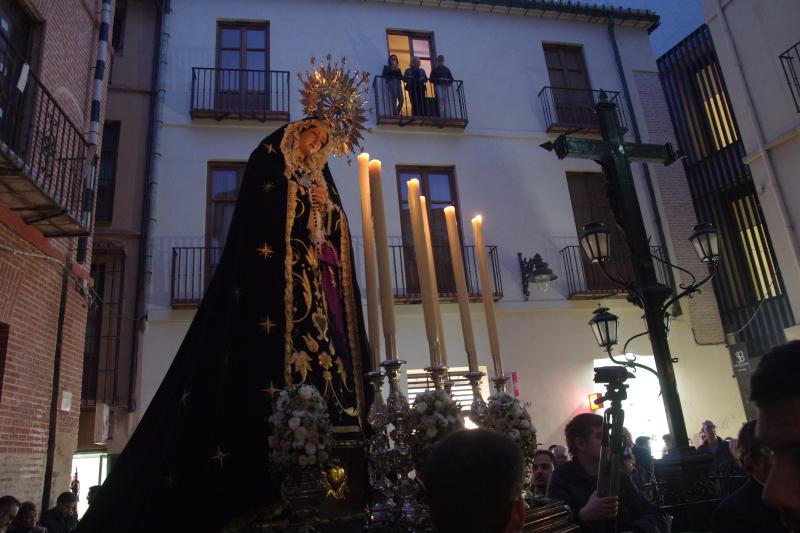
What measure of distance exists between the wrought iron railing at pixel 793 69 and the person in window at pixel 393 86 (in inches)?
244

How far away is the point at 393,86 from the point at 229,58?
3172 mm

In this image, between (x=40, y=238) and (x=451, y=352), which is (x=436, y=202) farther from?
(x=40, y=238)

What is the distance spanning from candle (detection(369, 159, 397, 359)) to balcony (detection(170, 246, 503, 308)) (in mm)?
7344

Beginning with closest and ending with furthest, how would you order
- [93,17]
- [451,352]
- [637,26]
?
1. [93,17]
2. [451,352]
3. [637,26]

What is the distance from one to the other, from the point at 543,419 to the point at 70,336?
7.33m

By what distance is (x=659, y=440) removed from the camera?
10.5 meters

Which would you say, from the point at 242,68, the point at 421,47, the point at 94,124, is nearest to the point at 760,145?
the point at 421,47

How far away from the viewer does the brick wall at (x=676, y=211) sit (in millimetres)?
11742

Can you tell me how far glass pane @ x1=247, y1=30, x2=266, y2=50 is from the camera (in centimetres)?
1185

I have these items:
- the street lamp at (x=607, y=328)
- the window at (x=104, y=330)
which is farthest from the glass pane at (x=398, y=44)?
the street lamp at (x=607, y=328)

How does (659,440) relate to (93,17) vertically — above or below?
below

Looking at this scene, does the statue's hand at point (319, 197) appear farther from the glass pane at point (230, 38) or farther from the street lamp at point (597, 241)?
the glass pane at point (230, 38)

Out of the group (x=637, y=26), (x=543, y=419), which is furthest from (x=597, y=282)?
(x=637, y=26)

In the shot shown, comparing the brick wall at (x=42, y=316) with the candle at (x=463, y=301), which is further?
the brick wall at (x=42, y=316)
